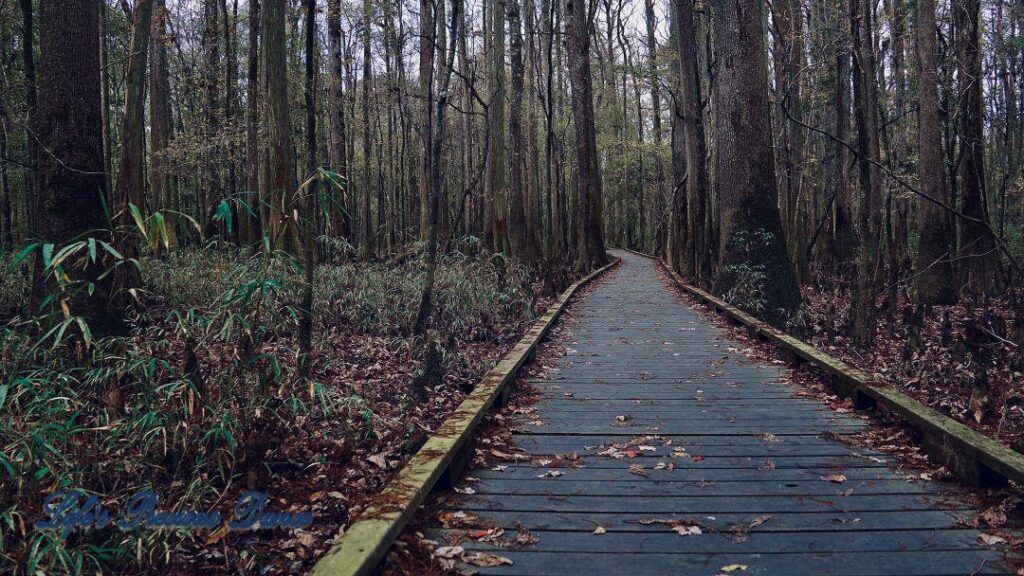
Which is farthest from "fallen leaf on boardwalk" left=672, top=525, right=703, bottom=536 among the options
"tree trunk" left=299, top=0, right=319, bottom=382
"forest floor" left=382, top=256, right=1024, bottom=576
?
"tree trunk" left=299, top=0, right=319, bottom=382

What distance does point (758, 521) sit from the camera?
3.24 m

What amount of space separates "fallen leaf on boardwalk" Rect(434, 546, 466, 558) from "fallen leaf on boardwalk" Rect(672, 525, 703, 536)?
106 centimetres

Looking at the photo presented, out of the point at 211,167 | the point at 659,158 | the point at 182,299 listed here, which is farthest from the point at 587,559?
the point at 659,158

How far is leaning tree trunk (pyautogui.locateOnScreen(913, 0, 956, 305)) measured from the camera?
417 inches

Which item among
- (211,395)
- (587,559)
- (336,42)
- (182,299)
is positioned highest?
(336,42)

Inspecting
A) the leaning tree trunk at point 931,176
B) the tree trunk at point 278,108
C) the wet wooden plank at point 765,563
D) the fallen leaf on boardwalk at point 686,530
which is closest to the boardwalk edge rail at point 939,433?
the wet wooden plank at point 765,563

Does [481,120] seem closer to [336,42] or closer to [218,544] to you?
[336,42]

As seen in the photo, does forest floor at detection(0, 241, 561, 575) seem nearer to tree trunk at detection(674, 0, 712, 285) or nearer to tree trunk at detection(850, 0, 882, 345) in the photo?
tree trunk at detection(850, 0, 882, 345)

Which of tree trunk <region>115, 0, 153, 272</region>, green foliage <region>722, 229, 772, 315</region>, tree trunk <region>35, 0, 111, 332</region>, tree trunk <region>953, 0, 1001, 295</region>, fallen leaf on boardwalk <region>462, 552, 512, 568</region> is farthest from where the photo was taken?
tree trunk <region>953, 0, 1001, 295</region>

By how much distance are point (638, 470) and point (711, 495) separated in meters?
0.52

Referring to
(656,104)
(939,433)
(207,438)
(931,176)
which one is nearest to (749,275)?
(931,176)

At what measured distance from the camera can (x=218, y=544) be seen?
3.19 metres

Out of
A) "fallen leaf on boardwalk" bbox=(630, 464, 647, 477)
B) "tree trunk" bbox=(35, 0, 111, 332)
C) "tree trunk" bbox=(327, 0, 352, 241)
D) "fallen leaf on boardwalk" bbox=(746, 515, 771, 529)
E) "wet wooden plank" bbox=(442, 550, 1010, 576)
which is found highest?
"tree trunk" bbox=(327, 0, 352, 241)

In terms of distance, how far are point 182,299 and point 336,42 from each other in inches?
353
